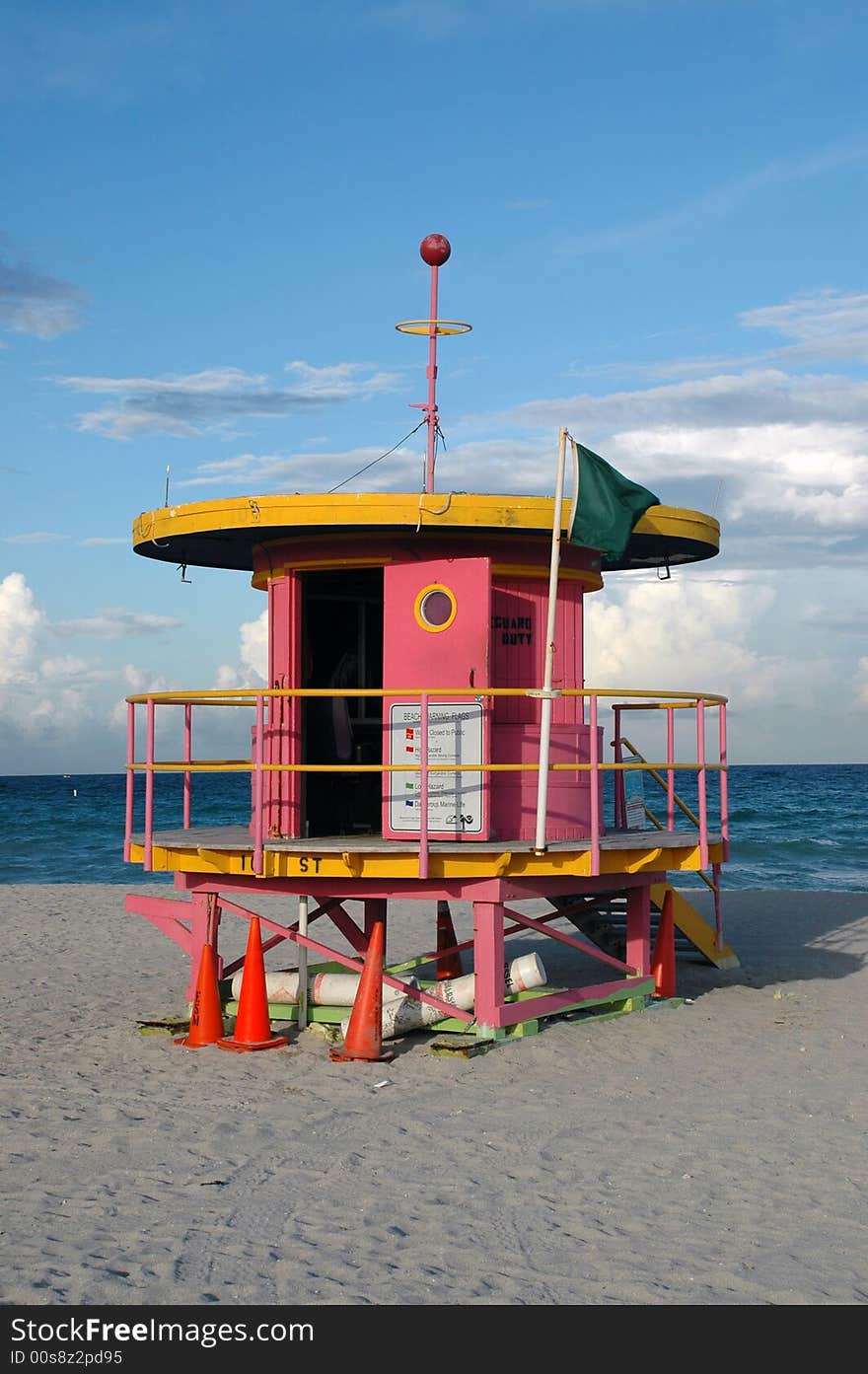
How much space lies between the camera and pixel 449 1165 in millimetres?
9023

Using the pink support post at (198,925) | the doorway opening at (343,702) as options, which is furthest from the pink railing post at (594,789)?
the pink support post at (198,925)

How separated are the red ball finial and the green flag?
318 centimetres

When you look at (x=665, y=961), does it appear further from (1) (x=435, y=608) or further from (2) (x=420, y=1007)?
(1) (x=435, y=608)

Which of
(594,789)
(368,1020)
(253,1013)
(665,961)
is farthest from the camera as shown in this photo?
(665,961)

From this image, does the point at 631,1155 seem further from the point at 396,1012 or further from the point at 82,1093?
the point at 82,1093

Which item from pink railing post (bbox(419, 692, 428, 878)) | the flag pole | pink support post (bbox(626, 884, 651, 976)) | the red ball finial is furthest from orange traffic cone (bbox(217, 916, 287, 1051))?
the red ball finial

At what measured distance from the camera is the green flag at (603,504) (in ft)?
38.1

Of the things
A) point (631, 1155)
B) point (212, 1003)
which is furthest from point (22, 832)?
point (631, 1155)

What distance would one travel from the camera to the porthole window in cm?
1237

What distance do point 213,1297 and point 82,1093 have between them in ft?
14.8

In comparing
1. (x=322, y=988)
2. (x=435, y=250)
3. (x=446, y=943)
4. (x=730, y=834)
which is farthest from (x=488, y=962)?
(x=730, y=834)

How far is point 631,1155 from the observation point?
367 inches

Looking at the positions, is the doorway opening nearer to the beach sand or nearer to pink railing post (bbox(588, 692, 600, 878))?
the beach sand

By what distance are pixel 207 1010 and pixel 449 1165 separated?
13.4 feet
